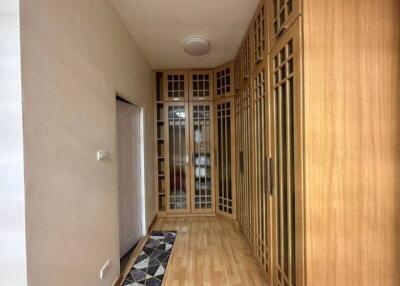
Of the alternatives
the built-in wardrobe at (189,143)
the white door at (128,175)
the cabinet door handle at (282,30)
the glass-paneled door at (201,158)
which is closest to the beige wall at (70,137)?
the white door at (128,175)

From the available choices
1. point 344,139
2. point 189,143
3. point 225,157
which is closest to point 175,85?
point 189,143

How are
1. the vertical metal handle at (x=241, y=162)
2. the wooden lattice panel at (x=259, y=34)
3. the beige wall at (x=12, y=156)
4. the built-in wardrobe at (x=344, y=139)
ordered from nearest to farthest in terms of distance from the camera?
1. the beige wall at (x=12, y=156)
2. the built-in wardrobe at (x=344, y=139)
3. the wooden lattice panel at (x=259, y=34)
4. the vertical metal handle at (x=241, y=162)

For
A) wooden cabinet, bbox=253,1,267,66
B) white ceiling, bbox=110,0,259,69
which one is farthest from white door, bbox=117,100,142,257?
wooden cabinet, bbox=253,1,267,66

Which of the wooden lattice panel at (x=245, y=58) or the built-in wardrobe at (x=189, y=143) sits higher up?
the wooden lattice panel at (x=245, y=58)

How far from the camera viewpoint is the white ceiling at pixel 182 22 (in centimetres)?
217

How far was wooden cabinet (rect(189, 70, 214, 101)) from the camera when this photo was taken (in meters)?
4.10

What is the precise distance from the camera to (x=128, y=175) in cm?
291

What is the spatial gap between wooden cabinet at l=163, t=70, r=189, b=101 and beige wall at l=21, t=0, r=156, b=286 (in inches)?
73.6

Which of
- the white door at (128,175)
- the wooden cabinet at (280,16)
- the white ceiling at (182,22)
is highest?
the white ceiling at (182,22)

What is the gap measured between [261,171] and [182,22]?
5.97 feet

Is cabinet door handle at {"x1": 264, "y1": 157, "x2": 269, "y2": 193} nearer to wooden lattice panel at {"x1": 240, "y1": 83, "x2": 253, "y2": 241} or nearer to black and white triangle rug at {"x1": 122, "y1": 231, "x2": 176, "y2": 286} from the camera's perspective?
wooden lattice panel at {"x1": 240, "y1": 83, "x2": 253, "y2": 241}

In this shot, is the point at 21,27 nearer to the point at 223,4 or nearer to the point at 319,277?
the point at 223,4

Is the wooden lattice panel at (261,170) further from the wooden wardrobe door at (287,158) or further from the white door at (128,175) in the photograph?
the white door at (128,175)

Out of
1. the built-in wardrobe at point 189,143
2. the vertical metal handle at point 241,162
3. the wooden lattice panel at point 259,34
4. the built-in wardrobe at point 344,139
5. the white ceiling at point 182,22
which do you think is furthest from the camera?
the built-in wardrobe at point 189,143
